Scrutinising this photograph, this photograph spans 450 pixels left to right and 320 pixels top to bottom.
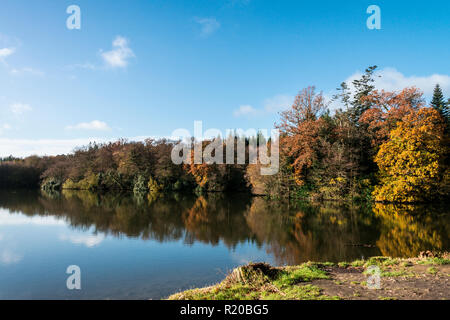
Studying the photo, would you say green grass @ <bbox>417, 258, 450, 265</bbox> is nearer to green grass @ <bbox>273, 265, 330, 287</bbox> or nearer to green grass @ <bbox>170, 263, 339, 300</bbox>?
green grass @ <bbox>273, 265, 330, 287</bbox>

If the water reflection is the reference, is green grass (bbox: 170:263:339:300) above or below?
above

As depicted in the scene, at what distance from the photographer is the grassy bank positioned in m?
5.01

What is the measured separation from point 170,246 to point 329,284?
7482 mm

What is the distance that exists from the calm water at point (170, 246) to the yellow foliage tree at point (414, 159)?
5578 millimetres

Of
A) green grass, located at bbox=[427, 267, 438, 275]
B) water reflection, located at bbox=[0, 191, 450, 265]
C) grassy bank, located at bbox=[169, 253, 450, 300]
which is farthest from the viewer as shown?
water reflection, located at bbox=[0, 191, 450, 265]

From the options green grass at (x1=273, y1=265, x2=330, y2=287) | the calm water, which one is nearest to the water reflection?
the calm water

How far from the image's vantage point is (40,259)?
9797 mm

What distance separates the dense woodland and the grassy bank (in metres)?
20.1

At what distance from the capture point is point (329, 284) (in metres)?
5.78

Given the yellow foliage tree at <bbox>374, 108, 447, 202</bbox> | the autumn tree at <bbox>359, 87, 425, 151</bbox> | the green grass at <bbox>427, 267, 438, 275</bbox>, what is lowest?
the green grass at <bbox>427, 267, 438, 275</bbox>

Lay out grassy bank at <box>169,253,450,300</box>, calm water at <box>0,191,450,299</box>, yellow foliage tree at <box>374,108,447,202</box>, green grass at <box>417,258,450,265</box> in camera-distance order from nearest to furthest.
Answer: grassy bank at <box>169,253,450,300</box>
green grass at <box>417,258,450,265</box>
calm water at <box>0,191,450,299</box>
yellow foliage tree at <box>374,108,447,202</box>

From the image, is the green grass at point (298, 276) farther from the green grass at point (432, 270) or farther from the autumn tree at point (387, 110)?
the autumn tree at point (387, 110)

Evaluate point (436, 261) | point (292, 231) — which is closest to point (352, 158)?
point (292, 231)

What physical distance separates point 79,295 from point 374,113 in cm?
3064
